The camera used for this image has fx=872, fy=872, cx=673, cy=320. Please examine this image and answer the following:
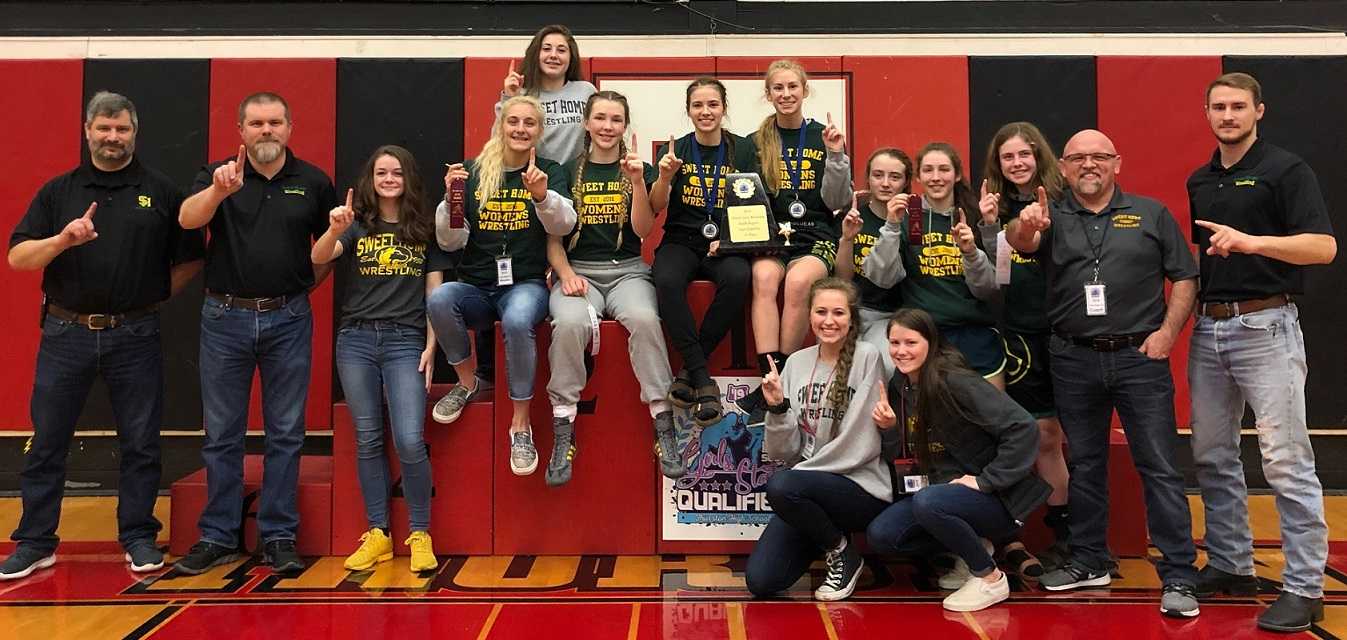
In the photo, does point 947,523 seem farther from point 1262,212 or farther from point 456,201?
point 456,201

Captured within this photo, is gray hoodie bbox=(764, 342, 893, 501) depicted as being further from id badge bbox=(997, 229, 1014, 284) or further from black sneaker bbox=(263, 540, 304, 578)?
black sneaker bbox=(263, 540, 304, 578)

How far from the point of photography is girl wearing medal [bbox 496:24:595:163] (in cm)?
440

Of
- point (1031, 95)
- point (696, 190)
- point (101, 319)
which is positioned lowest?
point (101, 319)

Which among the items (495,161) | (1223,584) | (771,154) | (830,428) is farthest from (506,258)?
(1223,584)

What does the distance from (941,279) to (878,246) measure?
35cm

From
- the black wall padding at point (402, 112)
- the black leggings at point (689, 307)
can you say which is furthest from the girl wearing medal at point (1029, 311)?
the black wall padding at point (402, 112)

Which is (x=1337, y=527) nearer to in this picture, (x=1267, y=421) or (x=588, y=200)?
(x=1267, y=421)

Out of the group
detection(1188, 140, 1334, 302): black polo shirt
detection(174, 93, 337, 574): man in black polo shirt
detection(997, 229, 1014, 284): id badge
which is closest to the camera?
detection(1188, 140, 1334, 302): black polo shirt

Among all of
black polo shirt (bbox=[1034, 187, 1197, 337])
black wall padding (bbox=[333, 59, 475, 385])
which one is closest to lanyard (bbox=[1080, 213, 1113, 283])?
black polo shirt (bbox=[1034, 187, 1197, 337])

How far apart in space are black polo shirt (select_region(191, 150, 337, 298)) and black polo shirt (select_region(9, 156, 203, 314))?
0.76ft

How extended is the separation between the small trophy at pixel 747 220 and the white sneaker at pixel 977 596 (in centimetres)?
162

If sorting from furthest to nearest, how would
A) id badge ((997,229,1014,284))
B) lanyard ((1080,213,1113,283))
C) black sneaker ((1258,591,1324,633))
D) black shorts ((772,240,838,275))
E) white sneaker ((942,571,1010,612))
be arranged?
1. black shorts ((772,240,838,275))
2. id badge ((997,229,1014,284))
3. lanyard ((1080,213,1113,283))
4. white sneaker ((942,571,1010,612))
5. black sneaker ((1258,591,1324,633))

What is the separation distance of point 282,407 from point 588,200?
1.67m

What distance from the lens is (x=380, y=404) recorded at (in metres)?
3.96
